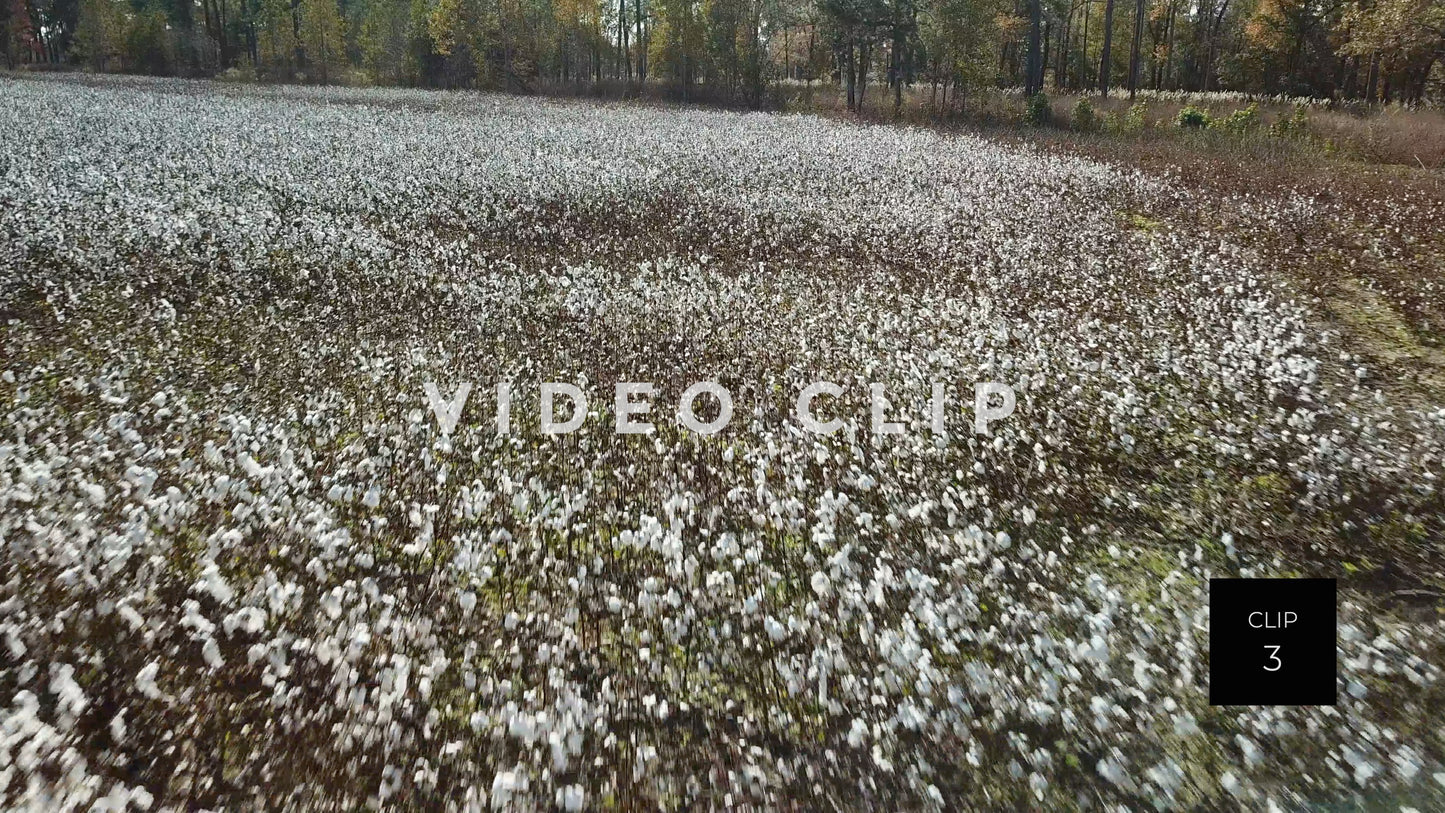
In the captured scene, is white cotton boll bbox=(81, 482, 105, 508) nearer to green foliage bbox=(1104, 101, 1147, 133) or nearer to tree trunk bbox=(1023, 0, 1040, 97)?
green foliage bbox=(1104, 101, 1147, 133)

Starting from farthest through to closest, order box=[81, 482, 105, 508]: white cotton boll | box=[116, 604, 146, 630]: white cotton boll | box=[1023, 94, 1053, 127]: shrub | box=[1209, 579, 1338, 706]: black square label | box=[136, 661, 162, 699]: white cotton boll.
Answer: box=[1023, 94, 1053, 127]: shrub
box=[81, 482, 105, 508]: white cotton boll
box=[116, 604, 146, 630]: white cotton boll
box=[1209, 579, 1338, 706]: black square label
box=[136, 661, 162, 699]: white cotton boll

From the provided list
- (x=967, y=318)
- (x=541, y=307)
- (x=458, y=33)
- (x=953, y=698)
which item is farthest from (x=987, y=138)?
(x=458, y=33)

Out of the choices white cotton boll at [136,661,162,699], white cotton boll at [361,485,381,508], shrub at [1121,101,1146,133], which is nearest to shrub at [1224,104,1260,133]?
shrub at [1121,101,1146,133]

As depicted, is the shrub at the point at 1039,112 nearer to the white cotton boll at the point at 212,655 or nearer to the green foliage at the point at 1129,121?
the green foliage at the point at 1129,121

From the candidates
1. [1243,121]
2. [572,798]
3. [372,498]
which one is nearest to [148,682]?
[372,498]

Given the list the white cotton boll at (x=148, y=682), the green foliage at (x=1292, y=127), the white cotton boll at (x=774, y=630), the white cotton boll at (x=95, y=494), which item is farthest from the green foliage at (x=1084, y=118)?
the white cotton boll at (x=148, y=682)

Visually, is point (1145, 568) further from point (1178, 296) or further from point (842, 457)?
point (1178, 296)
